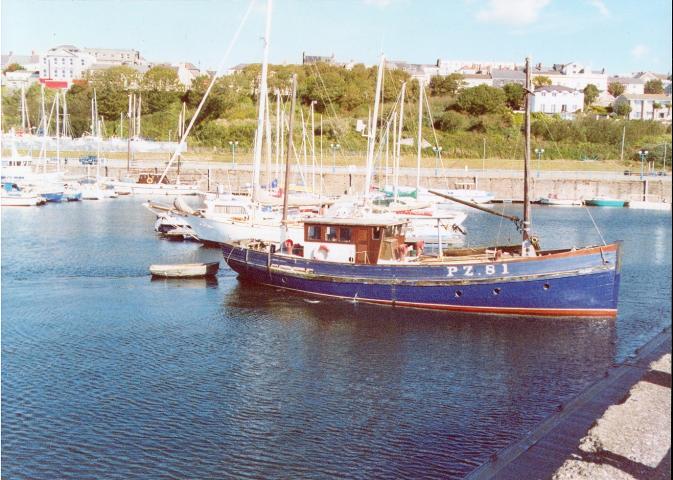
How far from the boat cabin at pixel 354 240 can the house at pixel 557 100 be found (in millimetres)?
112389

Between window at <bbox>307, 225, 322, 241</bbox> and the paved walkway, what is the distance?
15.3 m

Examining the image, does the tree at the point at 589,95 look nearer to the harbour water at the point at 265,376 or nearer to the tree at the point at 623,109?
the tree at the point at 623,109

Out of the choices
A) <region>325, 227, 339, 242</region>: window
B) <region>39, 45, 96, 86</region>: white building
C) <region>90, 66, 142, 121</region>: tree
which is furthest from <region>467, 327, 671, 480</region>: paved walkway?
<region>39, 45, 96, 86</region>: white building

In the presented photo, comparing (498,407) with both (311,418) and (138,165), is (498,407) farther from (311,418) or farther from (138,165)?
(138,165)

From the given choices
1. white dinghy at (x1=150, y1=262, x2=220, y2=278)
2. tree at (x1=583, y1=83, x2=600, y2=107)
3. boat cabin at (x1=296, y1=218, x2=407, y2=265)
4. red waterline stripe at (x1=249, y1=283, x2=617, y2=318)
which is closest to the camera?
red waterline stripe at (x1=249, y1=283, x2=617, y2=318)

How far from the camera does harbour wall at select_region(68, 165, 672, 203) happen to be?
90.0 m

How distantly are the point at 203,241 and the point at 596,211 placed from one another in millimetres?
45912

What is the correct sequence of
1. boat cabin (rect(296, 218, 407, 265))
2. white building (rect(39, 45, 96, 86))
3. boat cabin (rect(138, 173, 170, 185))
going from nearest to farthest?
boat cabin (rect(296, 218, 407, 265)), boat cabin (rect(138, 173, 170, 185)), white building (rect(39, 45, 96, 86))

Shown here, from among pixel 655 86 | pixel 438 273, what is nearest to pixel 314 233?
pixel 438 273

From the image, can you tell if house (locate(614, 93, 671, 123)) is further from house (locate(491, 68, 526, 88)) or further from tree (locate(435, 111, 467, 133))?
tree (locate(435, 111, 467, 133))

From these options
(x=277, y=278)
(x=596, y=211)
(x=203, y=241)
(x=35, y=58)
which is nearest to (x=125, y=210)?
(x=203, y=241)

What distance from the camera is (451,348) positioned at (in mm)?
27328

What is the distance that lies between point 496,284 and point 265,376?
37.6 feet

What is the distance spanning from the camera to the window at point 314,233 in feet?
114
